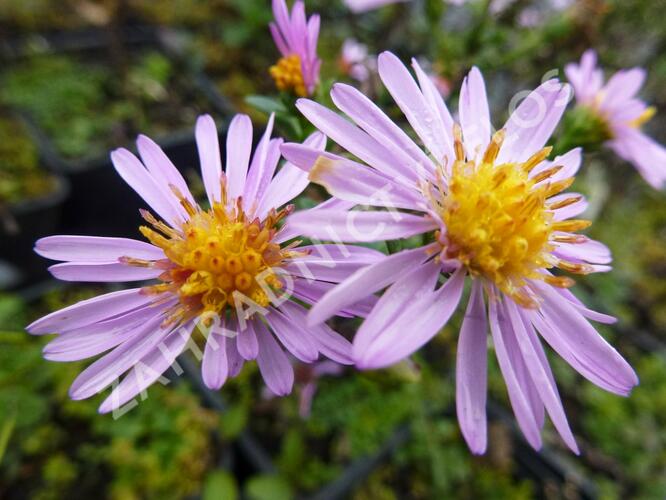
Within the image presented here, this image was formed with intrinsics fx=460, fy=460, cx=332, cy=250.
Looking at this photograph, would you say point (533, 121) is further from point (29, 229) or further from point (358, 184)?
point (29, 229)

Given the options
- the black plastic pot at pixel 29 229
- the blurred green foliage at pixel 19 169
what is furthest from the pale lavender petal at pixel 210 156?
the blurred green foliage at pixel 19 169

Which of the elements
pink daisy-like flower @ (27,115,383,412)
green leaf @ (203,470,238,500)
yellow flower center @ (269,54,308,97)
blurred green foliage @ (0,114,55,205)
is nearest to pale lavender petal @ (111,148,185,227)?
pink daisy-like flower @ (27,115,383,412)

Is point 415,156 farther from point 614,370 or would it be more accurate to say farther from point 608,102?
point 608,102

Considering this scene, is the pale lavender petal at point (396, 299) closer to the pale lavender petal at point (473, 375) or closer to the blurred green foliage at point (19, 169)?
the pale lavender petal at point (473, 375)

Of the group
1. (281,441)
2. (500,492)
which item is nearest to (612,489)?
(500,492)

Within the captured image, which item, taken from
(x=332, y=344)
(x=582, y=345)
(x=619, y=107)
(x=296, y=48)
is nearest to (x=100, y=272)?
(x=332, y=344)

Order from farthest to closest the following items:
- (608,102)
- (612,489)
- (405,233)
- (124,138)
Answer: (124,138) → (612,489) → (608,102) → (405,233)
